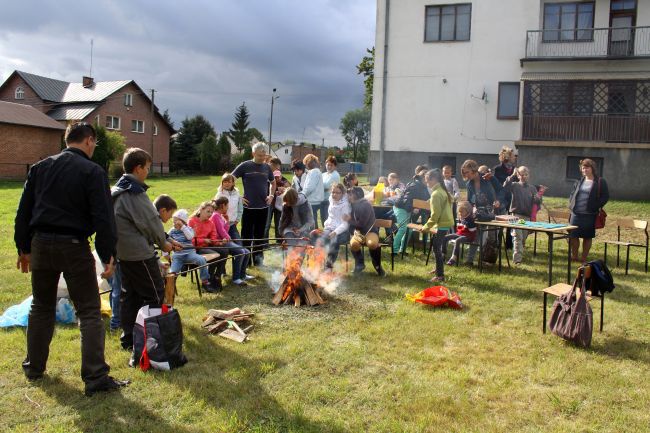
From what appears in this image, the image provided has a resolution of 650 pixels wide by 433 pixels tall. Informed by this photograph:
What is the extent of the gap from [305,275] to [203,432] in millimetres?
3291

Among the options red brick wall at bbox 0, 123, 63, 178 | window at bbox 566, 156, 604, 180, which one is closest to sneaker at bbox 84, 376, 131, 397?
window at bbox 566, 156, 604, 180

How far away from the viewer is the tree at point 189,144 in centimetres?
4356

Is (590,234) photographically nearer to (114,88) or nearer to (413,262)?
(413,262)

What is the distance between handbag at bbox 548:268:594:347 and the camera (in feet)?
16.2

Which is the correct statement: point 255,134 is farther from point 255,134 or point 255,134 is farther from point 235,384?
point 235,384

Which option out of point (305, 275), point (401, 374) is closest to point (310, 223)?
point (305, 275)

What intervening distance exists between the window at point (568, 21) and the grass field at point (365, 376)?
1675 centimetres

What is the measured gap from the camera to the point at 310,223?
313 inches

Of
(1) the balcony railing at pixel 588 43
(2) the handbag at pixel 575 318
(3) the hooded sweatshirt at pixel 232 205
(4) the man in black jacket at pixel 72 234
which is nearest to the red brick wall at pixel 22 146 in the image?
(3) the hooded sweatshirt at pixel 232 205

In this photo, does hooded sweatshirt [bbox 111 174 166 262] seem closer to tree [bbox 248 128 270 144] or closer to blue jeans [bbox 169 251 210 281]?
blue jeans [bbox 169 251 210 281]

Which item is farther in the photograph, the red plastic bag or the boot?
the boot

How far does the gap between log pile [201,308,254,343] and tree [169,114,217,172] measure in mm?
38213

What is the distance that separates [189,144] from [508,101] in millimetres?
30716

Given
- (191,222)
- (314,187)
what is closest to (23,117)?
(314,187)
